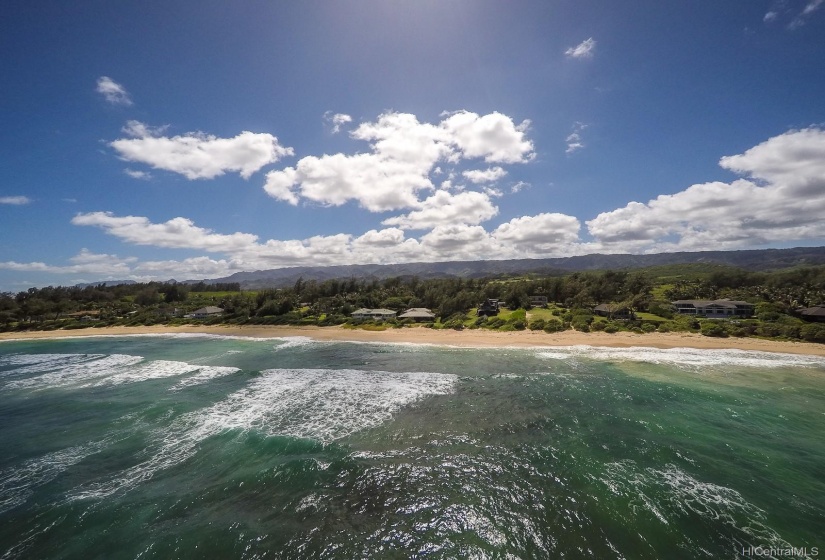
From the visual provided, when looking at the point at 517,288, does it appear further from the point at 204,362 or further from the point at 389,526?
the point at 389,526

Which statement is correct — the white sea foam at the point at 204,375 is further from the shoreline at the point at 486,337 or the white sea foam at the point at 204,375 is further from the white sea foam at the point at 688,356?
the white sea foam at the point at 688,356

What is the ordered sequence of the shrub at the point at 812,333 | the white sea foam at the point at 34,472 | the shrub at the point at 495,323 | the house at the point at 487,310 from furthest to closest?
the house at the point at 487,310 < the shrub at the point at 495,323 < the shrub at the point at 812,333 < the white sea foam at the point at 34,472

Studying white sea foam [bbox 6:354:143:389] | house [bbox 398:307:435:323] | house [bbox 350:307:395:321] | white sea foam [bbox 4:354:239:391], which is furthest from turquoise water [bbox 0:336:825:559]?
house [bbox 350:307:395:321]

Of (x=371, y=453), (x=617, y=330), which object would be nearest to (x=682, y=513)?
(x=371, y=453)

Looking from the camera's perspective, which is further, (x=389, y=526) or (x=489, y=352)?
(x=489, y=352)

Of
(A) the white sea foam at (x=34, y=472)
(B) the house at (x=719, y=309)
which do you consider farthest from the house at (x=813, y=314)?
(A) the white sea foam at (x=34, y=472)

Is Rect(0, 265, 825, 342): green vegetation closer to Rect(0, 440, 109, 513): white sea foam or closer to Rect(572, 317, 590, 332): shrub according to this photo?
Rect(572, 317, 590, 332): shrub
